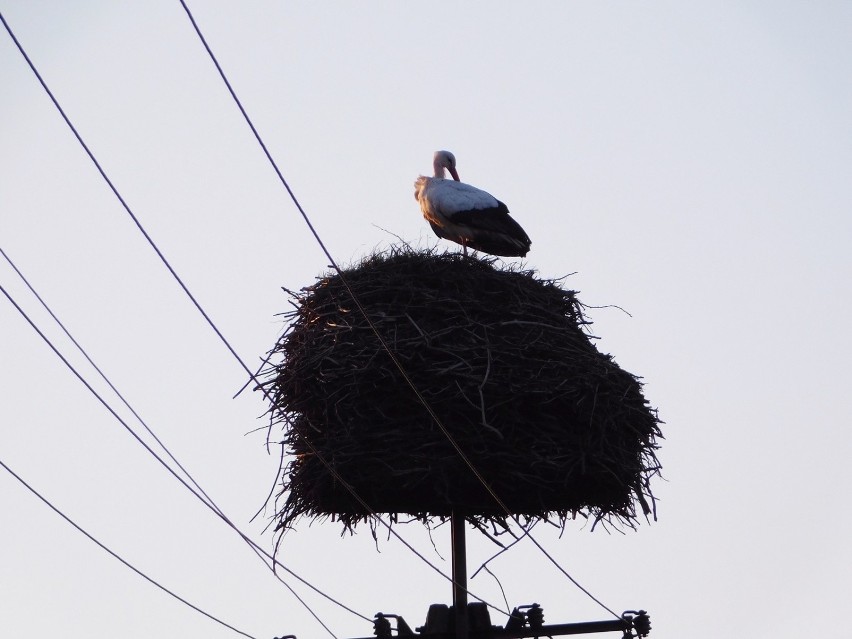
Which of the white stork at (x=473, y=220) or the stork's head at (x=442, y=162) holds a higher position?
the stork's head at (x=442, y=162)

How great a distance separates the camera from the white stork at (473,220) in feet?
32.1

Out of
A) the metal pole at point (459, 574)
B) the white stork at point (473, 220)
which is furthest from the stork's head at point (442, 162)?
the metal pole at point (459, 574)

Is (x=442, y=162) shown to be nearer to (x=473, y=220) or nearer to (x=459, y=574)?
(x=473, y=220)

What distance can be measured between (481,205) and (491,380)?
287 centimetres

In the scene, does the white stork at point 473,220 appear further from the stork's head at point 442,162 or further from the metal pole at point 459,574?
the metal pole at point 459,574

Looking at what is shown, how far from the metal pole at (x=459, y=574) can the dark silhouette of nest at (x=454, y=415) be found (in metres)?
0.11

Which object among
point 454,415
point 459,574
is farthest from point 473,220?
point 459,574

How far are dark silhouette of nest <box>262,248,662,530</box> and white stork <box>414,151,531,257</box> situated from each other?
1.87 meters

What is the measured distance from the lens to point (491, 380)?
23.8 feet

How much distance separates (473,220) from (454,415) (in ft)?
9.50

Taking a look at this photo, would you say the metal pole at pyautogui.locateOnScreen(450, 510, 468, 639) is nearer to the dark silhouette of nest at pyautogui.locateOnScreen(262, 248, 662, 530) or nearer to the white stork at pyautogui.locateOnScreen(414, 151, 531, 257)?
the dark silhouette of nest at pyautogui.locateOnScreen(262, 248, 662, 530)

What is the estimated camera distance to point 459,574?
23.3 feet

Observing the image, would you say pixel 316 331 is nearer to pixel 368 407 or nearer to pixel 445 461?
pixel 368 407

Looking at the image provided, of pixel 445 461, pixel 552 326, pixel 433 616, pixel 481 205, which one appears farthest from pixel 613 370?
pixel 481 205
